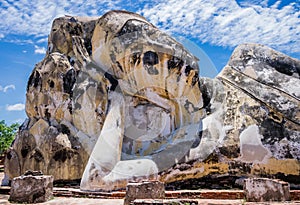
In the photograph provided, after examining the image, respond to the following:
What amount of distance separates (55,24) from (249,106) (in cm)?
620

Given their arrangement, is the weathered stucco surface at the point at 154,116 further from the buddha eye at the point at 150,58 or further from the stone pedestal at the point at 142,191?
the stone pedestal at the point at 142,191

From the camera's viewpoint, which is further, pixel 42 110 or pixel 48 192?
pixel 42 110

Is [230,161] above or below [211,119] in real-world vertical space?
below

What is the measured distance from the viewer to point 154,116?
25.9 feet

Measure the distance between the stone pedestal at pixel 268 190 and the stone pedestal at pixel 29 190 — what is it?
3.23 meters

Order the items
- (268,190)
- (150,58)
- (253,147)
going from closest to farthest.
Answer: (268,190), (253,147), (150,58)

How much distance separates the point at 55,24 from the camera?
10320 millimetres

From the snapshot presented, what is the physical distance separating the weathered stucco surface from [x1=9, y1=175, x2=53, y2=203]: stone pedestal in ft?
3.66

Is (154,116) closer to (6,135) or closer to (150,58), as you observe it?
(150,58)

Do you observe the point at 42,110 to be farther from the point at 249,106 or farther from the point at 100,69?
Answer: the point at 249,106

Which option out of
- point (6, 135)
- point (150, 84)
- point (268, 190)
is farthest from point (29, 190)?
point (6, 135)

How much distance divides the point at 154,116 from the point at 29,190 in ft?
10.6

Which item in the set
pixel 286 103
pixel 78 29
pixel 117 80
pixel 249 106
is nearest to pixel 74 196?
pixel 117 80

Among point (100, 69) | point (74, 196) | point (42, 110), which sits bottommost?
point (74, 196)
